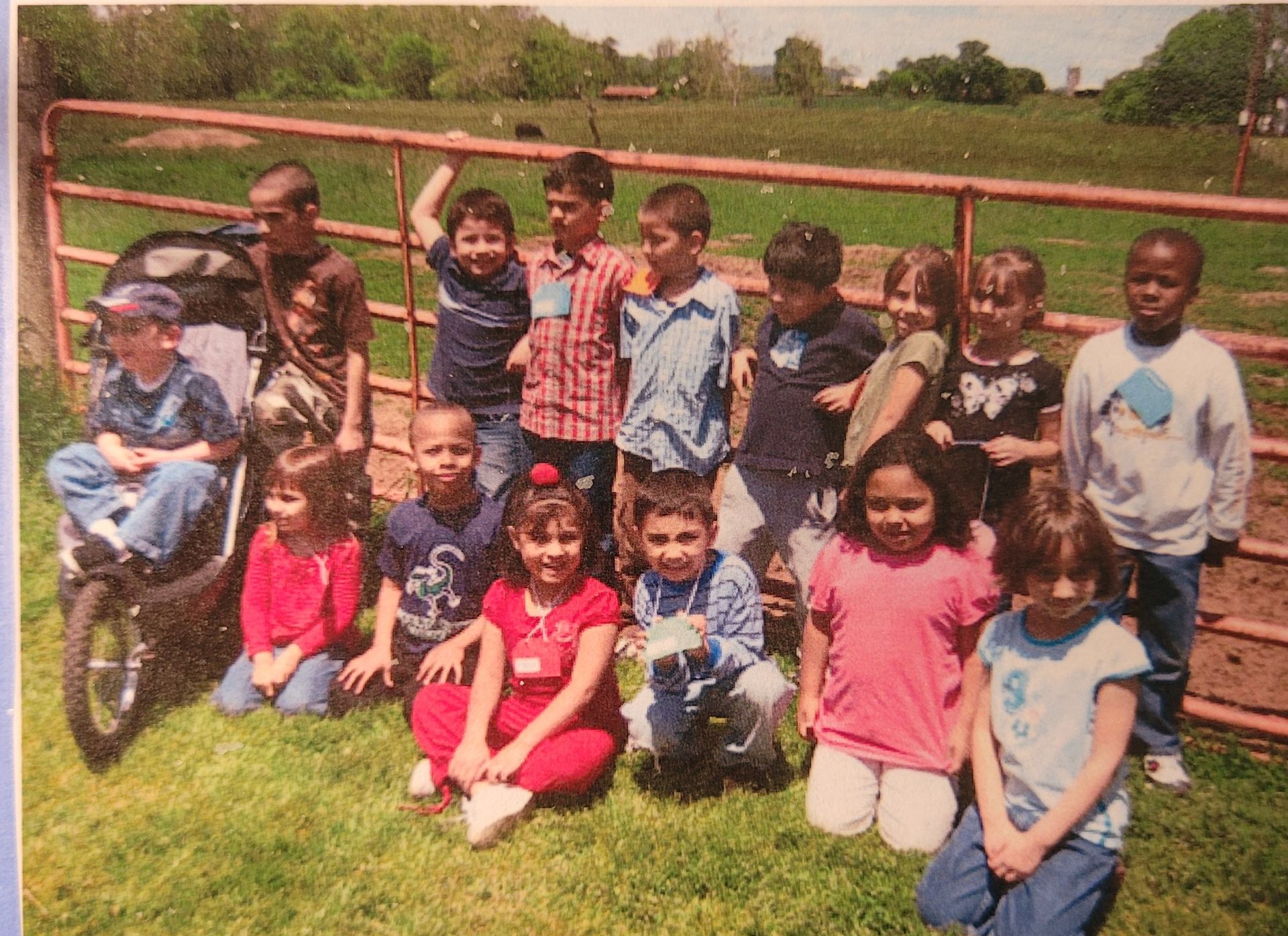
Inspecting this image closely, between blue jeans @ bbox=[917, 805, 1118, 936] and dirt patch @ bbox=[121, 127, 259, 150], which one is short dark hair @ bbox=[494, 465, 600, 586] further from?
dirt patch @ bbox=[121, 127, 259, 150]

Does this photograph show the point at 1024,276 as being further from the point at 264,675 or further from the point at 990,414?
the point at 264,675

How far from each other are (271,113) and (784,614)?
2053mm

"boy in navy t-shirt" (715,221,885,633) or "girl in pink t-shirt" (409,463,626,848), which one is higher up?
"boy in navy t-shirt" (715,221,885,633)

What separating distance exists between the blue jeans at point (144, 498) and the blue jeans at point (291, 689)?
1.26 feet

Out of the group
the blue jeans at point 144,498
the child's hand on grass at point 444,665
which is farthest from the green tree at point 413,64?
the child's hand on grass at point 444,665

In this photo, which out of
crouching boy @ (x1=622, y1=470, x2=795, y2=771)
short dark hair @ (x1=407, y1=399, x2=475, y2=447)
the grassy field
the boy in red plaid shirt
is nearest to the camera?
the grassy field

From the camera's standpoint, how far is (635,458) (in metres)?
2.73

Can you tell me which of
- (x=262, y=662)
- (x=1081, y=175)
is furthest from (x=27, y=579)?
(x=1081, y=175)

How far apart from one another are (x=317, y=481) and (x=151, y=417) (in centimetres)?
50

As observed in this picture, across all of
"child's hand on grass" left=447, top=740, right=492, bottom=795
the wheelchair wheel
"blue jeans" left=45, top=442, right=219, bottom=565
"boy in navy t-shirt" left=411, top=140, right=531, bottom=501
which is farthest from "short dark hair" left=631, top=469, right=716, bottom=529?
the wheelchair wheel

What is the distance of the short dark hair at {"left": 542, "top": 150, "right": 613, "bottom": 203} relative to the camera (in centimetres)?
259

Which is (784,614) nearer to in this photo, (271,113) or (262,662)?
(262,662)

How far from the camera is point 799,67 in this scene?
8.14 feet

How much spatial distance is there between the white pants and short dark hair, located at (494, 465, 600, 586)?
783mm
